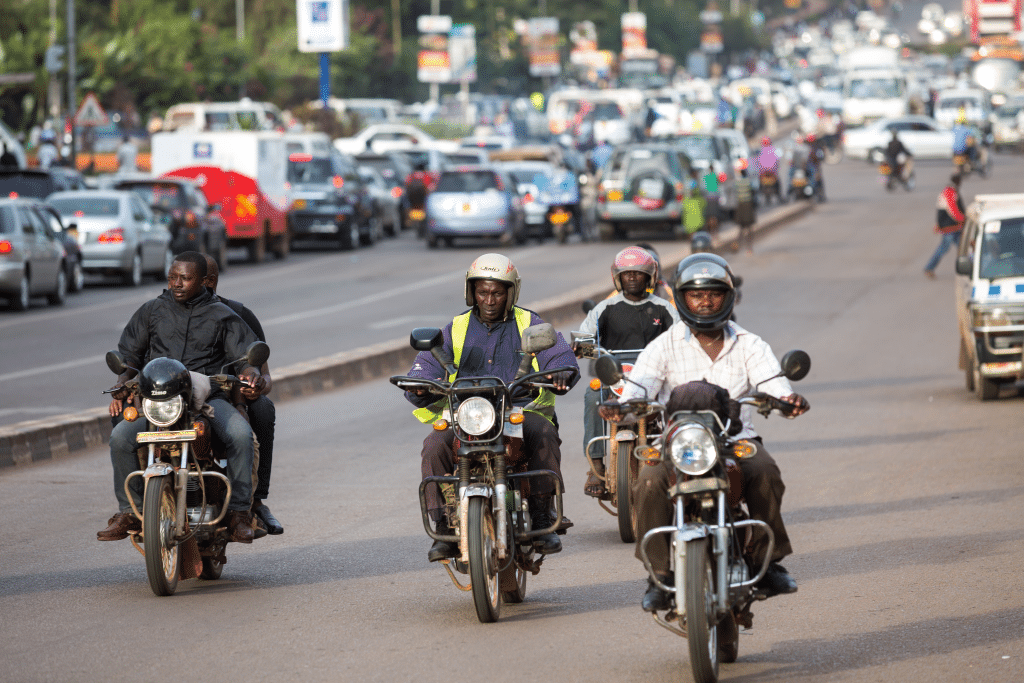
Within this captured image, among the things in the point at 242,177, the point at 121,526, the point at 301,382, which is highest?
the point at 242,177

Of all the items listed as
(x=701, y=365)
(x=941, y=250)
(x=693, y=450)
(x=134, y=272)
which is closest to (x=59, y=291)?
(x=134, y=272)

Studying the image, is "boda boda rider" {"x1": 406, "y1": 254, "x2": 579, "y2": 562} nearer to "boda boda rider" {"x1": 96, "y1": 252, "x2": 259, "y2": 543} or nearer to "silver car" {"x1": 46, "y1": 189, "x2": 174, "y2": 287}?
"boda boda rider" {"x1": 96, "y1": 252, "x2": 259, "y2": 543}


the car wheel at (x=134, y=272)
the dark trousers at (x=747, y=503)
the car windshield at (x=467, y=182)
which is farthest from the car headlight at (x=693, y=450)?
the car windshield at (x=467, y=182)

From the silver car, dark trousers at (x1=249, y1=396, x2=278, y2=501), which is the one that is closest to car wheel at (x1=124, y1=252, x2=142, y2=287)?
the silver car

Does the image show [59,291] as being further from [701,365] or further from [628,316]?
[701,365]

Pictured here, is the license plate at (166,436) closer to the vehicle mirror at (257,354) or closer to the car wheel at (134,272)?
the vehicle mirror at (257,354)

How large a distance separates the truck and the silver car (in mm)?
3305

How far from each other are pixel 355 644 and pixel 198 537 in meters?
1.32

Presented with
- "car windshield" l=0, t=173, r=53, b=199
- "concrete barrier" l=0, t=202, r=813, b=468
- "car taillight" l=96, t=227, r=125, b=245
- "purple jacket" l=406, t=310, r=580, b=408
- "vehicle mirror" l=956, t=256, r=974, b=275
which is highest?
"car windshield" l=0, t=173, r=53, b=199

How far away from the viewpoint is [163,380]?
25.5 ft

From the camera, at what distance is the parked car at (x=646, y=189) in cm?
3453

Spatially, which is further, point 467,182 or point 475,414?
point 467,182

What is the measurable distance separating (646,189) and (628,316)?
81.7ft

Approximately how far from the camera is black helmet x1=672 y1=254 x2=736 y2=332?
21.2 ft
